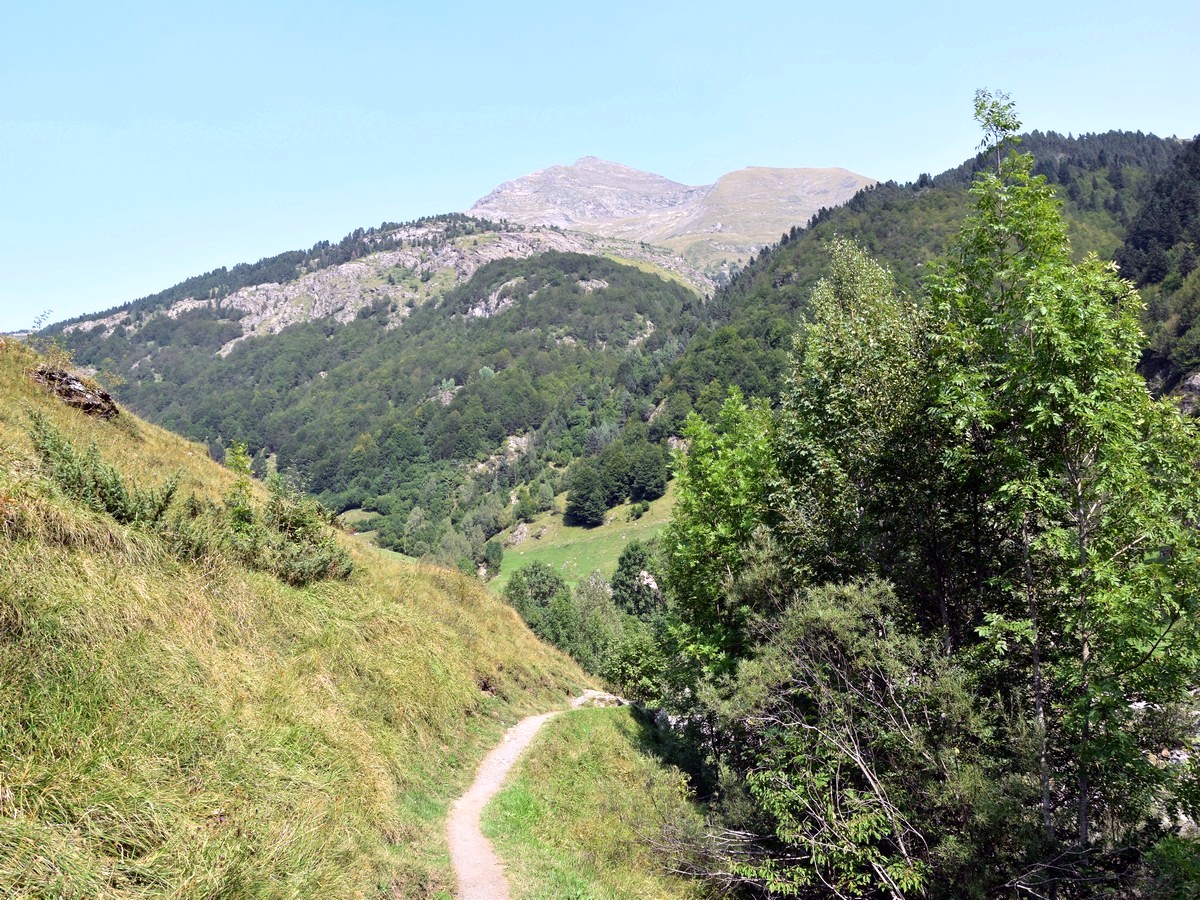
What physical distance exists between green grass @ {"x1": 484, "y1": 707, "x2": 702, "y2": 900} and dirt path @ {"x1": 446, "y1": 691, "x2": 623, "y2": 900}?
27cm

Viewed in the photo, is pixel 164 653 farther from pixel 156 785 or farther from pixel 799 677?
pixel 799 677

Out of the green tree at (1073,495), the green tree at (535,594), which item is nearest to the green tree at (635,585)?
the green tree at (535,594)

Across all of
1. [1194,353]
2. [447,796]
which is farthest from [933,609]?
[1194,353]

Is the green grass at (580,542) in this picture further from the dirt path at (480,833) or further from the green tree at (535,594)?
the dirt path at (480,833)

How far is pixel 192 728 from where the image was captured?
8523mm

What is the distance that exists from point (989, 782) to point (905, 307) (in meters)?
11.8

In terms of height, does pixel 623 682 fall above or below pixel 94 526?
below

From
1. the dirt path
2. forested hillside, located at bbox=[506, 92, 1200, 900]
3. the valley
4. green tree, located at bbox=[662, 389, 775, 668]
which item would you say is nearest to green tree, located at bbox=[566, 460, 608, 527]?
green tree, located at bbox=[662, 389, 775, 668]

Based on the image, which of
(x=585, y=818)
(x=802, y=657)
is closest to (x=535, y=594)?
(x=585, y=818)

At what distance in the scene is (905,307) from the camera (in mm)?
18031

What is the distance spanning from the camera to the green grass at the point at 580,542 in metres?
128

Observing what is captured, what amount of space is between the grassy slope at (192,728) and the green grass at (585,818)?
164 centimetres

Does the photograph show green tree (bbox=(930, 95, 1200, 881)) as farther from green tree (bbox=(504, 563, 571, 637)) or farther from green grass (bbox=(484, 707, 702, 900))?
green tree (bbox=(504, 563, 571, 637))

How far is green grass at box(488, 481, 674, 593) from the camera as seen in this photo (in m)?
128
